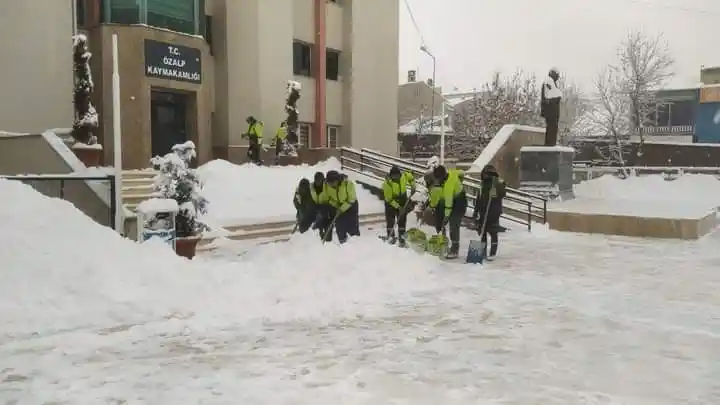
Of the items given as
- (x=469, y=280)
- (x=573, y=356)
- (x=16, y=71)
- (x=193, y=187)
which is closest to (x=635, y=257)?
(x=469, y=280)

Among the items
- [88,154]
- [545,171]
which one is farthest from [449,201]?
[545,171]

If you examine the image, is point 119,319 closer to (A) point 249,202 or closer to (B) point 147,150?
(A) point 249,202

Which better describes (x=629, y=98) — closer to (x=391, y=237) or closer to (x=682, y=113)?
(x=682, y=113)

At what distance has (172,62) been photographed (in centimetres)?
1959

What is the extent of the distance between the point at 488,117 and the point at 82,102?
31.6 meters

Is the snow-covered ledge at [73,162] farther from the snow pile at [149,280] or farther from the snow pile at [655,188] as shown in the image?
the snow pile at [655,188]

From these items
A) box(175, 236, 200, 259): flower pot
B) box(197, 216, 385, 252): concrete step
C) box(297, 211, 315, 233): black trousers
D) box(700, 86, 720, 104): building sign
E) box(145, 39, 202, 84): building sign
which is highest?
box(700, 86, 720, 104): building sign

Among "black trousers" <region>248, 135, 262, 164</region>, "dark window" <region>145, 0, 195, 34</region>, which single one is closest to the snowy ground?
"black trousers" <region>248, 135, 262, 164</region>

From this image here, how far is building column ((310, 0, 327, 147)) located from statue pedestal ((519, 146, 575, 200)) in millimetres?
8809

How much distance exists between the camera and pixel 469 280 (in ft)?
32.2

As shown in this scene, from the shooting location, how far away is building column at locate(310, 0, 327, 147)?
26375 mm

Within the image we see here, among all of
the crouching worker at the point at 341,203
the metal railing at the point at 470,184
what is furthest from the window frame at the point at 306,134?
the crouching worker at the point at 341,203

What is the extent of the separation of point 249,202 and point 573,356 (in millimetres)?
11503

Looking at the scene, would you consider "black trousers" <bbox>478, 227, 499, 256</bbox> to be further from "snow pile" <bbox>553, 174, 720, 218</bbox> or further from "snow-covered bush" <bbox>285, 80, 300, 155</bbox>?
"snow-covered bush" <bbox>285, 80, 300, 155</bbox>
